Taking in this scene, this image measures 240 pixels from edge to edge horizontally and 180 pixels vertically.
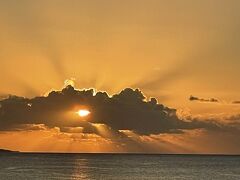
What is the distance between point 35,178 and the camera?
13388 cm

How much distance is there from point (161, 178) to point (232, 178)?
19.5m

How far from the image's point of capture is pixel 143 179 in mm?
139875

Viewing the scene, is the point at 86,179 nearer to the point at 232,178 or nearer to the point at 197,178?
the point at 197,178

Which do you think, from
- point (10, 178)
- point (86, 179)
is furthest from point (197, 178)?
point (10, 178)

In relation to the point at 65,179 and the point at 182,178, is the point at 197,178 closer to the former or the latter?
the point at 182,178

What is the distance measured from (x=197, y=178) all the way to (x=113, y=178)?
2271cm

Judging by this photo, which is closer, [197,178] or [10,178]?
[10,178]

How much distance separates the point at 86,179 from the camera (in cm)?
13688

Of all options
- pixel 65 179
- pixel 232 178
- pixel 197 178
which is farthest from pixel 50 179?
pixel 232 178

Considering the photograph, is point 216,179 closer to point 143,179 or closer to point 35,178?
point 143,179

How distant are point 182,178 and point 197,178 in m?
3.94

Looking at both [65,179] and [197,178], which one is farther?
[197,178]

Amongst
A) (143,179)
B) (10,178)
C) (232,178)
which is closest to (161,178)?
(143,179)

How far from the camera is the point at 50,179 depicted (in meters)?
132
